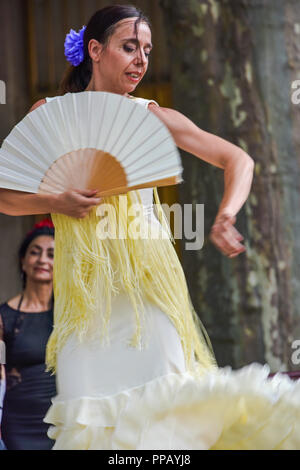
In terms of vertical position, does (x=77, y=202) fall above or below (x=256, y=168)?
below

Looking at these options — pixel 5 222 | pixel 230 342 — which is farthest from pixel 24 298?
pixel 5 222

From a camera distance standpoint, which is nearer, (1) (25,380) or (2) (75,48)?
(2) (75,48)

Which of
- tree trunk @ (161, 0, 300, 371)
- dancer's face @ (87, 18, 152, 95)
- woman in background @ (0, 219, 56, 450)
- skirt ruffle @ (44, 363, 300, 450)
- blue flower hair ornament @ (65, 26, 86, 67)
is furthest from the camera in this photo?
tree trunk @ (161, 0, 300, 371)

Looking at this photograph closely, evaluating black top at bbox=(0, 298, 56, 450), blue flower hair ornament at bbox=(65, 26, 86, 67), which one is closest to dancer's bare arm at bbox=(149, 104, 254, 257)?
blue flower hair ornament at bbox=(65, 26, 86, 67)

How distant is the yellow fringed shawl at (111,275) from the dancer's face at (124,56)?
0.32m

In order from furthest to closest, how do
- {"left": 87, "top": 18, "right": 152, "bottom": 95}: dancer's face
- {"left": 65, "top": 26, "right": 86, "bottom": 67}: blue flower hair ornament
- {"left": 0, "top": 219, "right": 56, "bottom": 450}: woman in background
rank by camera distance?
{"left": 0, "top": 219, "right": 56, "bottom": 450}: woman in background
{"left": 65, "top": 26, "right": 86, "bottom": 67}: blue flower hair ornament
{"left": 87, "top": 18, "right": 152, "bottom": 95}: dancer's face

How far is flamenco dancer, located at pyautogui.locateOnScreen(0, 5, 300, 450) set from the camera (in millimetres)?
2250

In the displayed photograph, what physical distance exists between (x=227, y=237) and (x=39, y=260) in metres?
2.62

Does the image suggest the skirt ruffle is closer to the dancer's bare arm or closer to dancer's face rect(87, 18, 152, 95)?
the dancer's bare arm

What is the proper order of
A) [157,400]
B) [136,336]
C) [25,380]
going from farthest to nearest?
[25,380], [136,336], [157,400]

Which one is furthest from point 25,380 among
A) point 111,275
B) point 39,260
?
point 111,275

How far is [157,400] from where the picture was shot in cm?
225

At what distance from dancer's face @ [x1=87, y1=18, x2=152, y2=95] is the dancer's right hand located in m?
0.34

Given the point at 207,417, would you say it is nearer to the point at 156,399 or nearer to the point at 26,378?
the point at 156,399
